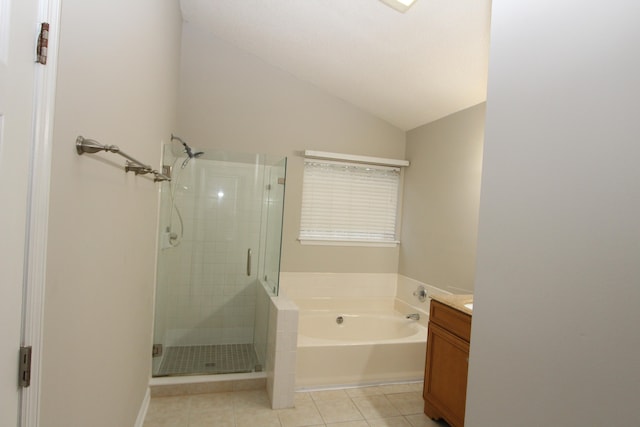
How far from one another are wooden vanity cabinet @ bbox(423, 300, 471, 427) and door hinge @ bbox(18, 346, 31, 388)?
6.44 ft

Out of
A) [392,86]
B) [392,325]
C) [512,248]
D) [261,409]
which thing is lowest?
[261,409]


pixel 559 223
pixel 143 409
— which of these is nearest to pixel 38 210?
pixel 559 223

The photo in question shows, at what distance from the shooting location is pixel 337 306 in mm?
3680

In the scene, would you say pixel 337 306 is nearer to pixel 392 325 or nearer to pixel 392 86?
pixel 392 325

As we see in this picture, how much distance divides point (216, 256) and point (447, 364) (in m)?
2.21

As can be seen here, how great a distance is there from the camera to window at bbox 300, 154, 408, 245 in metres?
3.70

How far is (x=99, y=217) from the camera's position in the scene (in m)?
1.15

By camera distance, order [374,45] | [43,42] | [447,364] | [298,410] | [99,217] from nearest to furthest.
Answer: [43,42] < [99,217] < [447,364] < [298,410] < [374,45]

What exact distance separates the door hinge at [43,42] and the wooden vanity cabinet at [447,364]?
2140 mm

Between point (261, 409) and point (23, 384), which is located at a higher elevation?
point (23, 384)

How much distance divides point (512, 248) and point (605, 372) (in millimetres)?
375

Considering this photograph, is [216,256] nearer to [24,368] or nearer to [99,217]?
[99,217]

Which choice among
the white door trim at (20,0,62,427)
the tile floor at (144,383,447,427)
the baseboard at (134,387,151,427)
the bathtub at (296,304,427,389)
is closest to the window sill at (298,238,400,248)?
the bathtub at (296,304,427,389)

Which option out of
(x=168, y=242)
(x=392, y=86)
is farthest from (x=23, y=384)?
(x=392, y=86)
